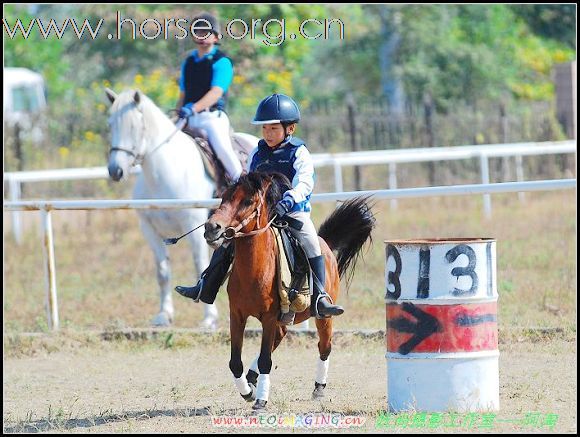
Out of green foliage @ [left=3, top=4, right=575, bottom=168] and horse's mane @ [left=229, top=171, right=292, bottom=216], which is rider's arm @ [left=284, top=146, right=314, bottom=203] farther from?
green foliage @ [left=3, top=4, right=575, bottom=168]

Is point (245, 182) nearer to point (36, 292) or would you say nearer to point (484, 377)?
point (484, 377)

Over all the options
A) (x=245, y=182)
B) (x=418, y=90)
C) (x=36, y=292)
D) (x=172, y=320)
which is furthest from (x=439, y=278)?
(x=418, y=90)

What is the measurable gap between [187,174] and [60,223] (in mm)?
6925

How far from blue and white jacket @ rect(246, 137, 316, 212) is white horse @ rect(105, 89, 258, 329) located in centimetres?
391

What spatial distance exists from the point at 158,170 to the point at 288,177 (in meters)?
4.41

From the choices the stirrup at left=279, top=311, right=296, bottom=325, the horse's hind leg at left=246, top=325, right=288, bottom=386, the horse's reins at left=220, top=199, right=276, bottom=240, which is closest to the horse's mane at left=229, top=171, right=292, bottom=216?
the horse's reins at left=220, top=199, right=276, bottom=240

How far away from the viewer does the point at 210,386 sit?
27.9 ft

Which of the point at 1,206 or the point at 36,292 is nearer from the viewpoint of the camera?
the point at 1,206

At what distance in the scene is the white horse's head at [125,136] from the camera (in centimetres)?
1144

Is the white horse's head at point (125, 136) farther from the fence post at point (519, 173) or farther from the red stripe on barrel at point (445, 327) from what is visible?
the fence post at point (519, 173)

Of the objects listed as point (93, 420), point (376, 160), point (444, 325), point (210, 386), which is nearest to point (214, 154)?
point (210, 386)

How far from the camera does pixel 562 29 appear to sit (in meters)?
35.3

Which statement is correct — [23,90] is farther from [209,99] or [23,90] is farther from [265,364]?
[265,364]

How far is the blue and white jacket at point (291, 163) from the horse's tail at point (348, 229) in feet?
2.49
